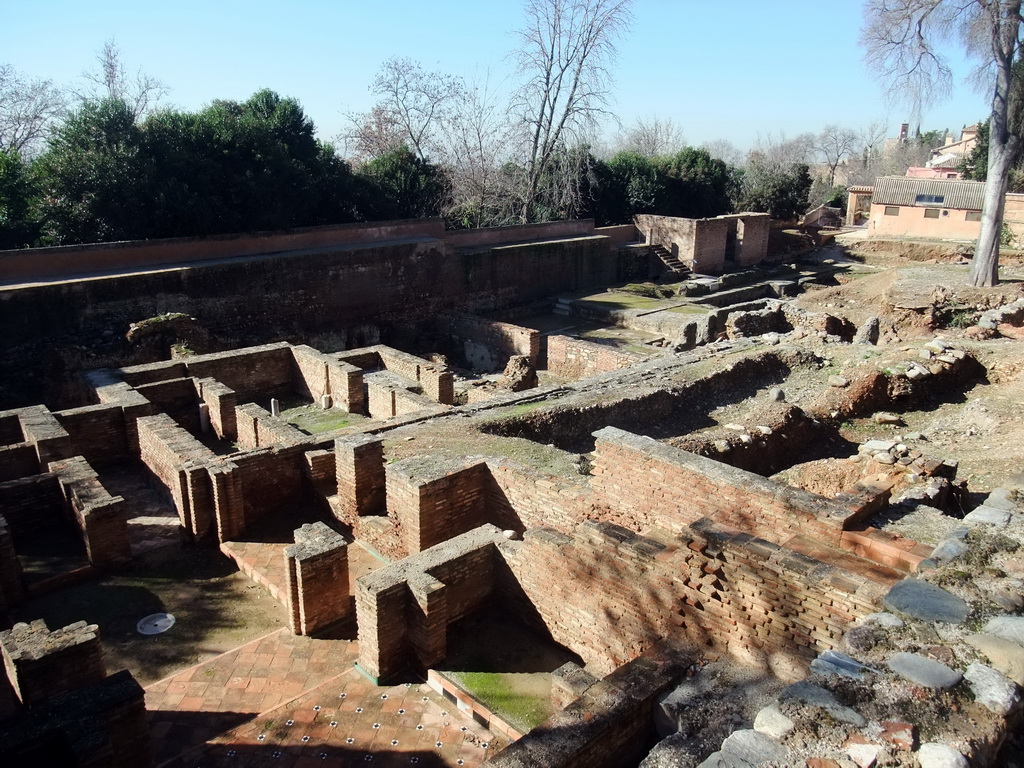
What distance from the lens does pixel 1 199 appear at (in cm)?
1497

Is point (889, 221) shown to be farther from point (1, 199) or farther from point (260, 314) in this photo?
point (1, 199)

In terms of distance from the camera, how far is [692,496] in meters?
6.31

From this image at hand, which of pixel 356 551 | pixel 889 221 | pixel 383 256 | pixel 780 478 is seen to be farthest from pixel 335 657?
pixel 889 221

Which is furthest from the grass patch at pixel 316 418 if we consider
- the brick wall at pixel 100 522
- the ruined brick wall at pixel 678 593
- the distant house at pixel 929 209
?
the distant house at pixel 929 209

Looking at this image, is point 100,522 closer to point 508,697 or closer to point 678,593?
point 508,697

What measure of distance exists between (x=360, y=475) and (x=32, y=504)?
342 centimetres

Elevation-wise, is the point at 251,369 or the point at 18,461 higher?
the point at 251,369

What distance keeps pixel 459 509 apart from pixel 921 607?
438 centimetres

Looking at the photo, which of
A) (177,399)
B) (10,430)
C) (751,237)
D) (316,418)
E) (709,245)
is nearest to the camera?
(10,430)

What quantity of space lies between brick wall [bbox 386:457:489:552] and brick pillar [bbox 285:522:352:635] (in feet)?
2.55

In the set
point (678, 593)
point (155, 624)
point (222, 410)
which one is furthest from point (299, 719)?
point (222, 410)

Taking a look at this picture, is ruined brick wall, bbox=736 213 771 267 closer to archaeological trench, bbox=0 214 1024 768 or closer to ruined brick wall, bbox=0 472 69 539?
archaeological trench, bbox=0 214 1024 768

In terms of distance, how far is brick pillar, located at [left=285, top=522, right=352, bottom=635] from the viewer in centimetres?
594

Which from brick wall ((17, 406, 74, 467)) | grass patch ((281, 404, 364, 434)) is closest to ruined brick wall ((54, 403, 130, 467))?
brick wall ((17, 406, 74, 467))
